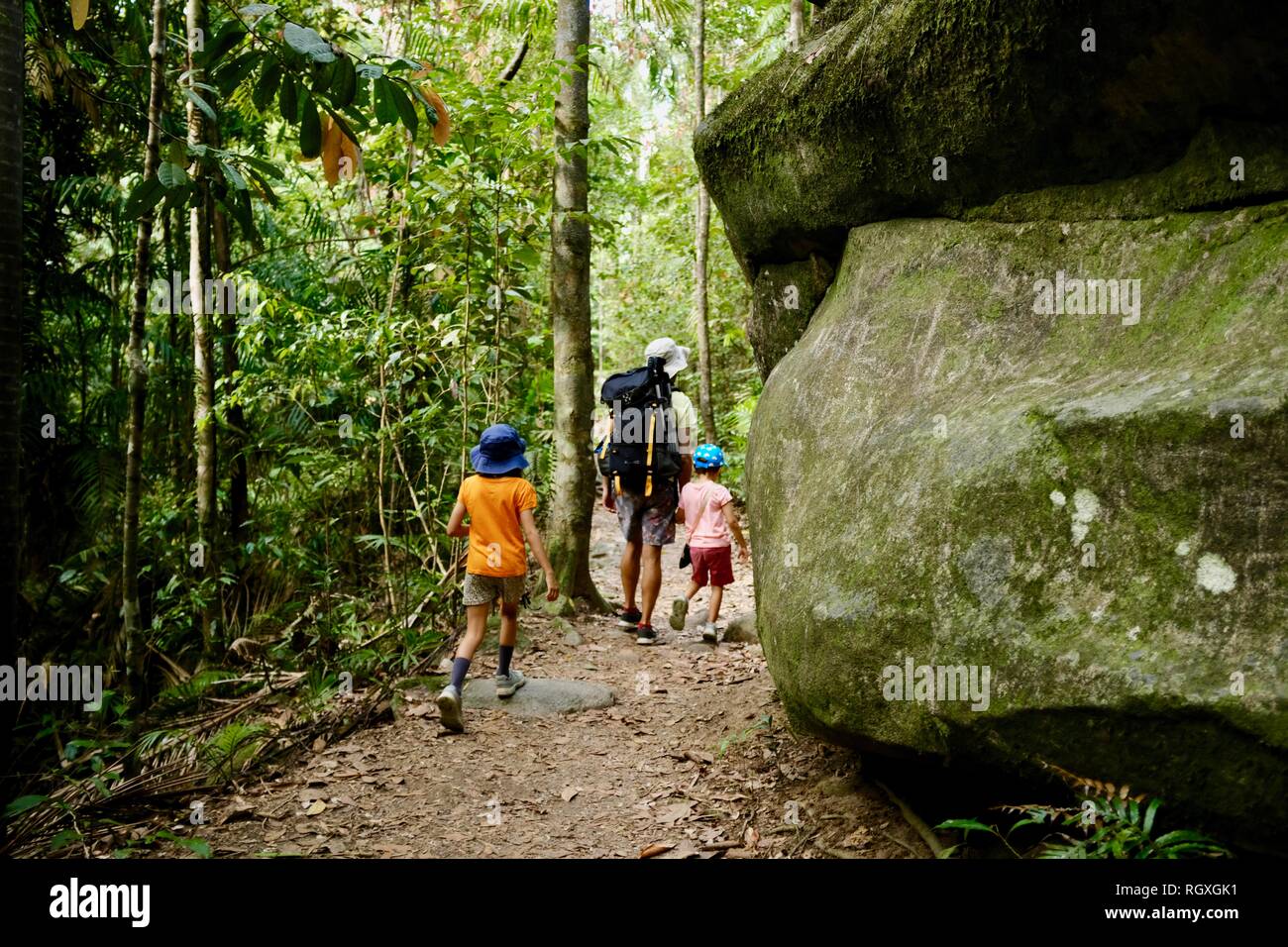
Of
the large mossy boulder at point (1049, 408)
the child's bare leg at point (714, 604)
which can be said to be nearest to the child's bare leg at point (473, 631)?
the large mossy boulder at point (1049, 408)

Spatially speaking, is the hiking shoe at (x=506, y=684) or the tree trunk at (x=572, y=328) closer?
the hiking shoe at (x=506, y=684)

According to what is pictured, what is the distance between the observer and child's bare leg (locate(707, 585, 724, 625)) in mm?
8109

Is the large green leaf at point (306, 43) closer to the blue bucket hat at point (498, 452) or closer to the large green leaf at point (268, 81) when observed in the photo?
the large green leaf at point (268, 81)

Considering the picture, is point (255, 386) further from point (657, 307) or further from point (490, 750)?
point (657, 307)

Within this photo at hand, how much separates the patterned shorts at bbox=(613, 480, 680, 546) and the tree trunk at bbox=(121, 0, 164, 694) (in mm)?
3767

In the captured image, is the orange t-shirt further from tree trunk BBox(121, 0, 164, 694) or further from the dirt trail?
tree trunk BBox(121, 0, 164, 694)

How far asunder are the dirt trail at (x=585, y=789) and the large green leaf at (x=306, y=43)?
355 cm

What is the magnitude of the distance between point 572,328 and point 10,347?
226 inches

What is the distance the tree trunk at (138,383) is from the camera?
5.14 m

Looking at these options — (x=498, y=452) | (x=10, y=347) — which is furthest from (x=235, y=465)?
(x=10, y=347)

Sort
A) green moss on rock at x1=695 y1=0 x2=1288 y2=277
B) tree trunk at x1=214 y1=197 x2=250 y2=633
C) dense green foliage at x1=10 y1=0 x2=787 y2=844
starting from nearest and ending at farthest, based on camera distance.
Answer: green moss on rock at x1=695 y1=0 x2=1288 y2=277, dense green foliage at x1=10 y1=0 x2=787 y2=844, tree trunk at x1=214 y1=197 x2=250 y2=633

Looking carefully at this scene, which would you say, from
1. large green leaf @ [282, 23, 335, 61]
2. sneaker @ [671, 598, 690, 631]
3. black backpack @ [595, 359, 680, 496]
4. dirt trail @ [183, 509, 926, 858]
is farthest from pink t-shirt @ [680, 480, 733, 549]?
large green leaf @ [282, 23, 335, 61]

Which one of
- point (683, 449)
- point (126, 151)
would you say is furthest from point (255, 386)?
point (683, 449)

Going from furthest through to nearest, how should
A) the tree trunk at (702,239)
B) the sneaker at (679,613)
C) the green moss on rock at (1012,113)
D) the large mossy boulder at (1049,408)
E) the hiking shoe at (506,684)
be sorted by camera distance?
the tree trunk at (702,239), the sneaker at (679,613), the hiking shoe at (506,684), the green moss on rock at (1012,113), the large mossy boulder at (1049,408)
